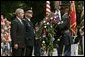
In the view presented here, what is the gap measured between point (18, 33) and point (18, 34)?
0.06 meters

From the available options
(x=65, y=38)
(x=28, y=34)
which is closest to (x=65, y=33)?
(x=65, y=38)

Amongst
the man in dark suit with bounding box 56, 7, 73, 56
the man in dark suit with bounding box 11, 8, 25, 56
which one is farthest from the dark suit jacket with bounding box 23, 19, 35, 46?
the man in dark suit with bounding box 56, 7, 73, 56

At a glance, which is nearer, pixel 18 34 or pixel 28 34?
pixel 18 34

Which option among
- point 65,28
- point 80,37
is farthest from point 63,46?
point 80,37

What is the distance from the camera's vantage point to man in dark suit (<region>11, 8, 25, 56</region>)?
1336cm

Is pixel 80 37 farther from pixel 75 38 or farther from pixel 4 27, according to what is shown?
pixel 4 27

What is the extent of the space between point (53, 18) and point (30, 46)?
421 cm

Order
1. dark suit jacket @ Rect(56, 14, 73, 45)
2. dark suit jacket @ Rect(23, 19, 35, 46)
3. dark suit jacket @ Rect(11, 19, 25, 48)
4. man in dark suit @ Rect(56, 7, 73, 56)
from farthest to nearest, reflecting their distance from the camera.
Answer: dark suit jacket @ Rect(56, 14, 73, 45)
man in dark suit @ Rect(56, 7, 73, 56)
dark suit jacket @ Rect(23, 19, 35, 46)
dark suit jacket @ Rect(11, 19, 25, 48)

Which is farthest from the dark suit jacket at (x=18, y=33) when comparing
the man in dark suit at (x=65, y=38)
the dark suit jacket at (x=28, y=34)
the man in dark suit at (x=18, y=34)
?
the man in dark suit at (x=65, y=38)

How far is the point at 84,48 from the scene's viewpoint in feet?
55.1

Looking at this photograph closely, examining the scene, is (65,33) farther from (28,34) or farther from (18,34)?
(18,34)

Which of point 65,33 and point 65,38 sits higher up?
point 65,33

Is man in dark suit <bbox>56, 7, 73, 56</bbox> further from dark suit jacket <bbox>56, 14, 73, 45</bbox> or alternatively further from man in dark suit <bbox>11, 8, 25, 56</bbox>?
man in dark suit <bbox>11, 8, 25, 56</bbox>

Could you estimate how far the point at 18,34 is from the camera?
13.4 m
